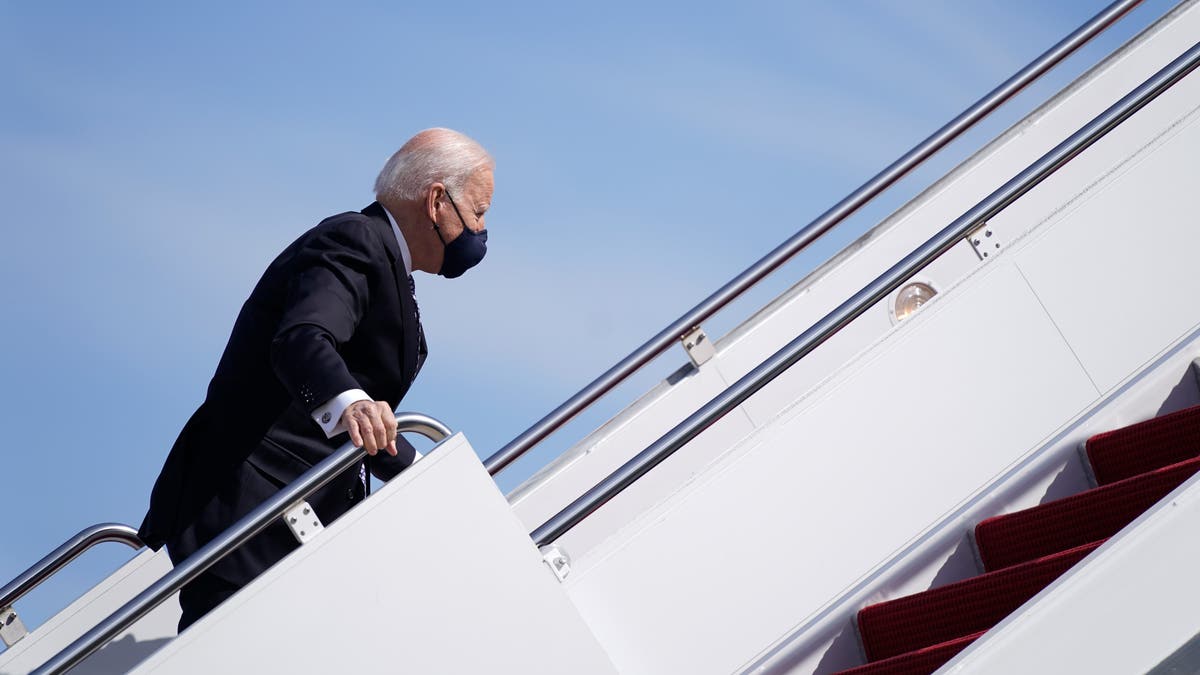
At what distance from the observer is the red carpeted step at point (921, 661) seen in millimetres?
2592

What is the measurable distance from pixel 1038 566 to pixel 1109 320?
4.12ft

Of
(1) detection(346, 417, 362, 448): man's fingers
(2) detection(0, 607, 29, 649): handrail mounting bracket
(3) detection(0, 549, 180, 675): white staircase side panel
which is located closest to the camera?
(1) detection(346, 417, 362, 448): man's fingers

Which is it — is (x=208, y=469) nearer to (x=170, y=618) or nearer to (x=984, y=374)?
(x=170, y=618)

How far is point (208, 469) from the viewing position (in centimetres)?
262

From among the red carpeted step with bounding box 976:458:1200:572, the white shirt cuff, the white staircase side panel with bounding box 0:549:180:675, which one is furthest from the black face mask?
the white staircase side panel with bounding box 0:549:180:675

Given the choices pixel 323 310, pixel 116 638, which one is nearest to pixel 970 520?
pixel 323 310

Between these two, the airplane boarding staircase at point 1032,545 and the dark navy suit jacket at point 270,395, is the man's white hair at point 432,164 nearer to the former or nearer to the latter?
the dark navy suit jacket at point 270,395

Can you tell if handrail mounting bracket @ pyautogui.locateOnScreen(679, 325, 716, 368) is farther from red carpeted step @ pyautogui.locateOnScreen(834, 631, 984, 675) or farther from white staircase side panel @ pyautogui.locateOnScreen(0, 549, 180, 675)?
white staircase side panel @ pyautogui.locateOnScreen(0, 549, 180, 675)

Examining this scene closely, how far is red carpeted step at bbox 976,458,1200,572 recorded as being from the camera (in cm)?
271

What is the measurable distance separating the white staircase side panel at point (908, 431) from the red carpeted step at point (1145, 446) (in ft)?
0.89

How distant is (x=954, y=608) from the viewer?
287 cm

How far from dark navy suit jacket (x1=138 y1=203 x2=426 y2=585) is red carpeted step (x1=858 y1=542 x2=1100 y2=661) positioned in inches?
54.0

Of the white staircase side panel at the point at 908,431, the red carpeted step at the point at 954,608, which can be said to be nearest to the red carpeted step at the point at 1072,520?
the red carpeted step at the point at 954,608

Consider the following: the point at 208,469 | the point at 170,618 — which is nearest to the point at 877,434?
the point at 208,469
